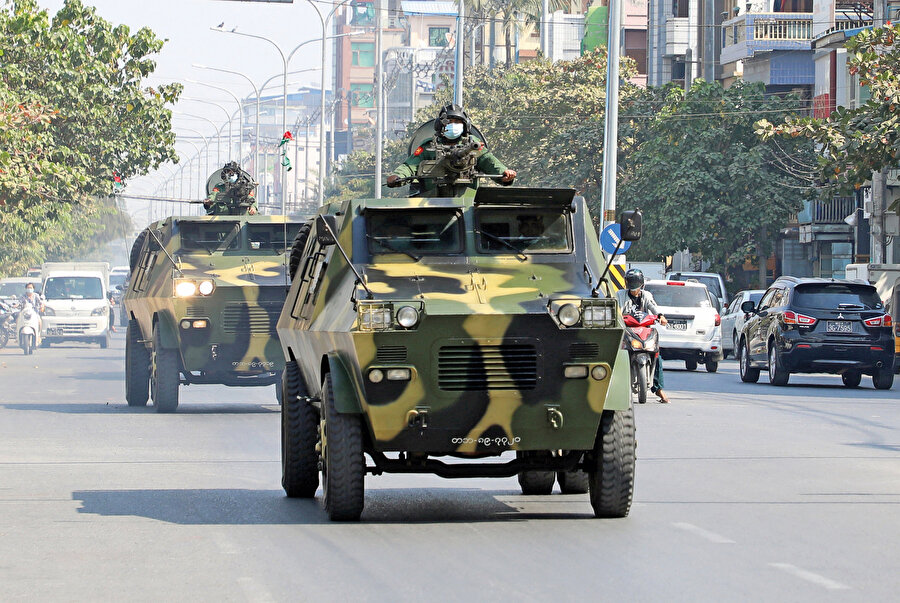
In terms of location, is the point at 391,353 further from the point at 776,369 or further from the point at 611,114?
the point at 611,114

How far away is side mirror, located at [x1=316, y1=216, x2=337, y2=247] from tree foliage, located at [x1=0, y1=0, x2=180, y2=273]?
23.0 m

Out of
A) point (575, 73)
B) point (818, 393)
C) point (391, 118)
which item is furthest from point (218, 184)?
point (391, 118)

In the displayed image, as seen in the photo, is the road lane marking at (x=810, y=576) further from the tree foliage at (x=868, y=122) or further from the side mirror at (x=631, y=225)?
the tree foliage at (x=868, y=122)

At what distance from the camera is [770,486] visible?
12.0 m

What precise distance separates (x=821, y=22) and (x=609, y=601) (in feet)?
165

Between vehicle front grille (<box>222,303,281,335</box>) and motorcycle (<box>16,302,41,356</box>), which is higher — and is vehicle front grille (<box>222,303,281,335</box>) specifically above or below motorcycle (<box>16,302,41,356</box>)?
above

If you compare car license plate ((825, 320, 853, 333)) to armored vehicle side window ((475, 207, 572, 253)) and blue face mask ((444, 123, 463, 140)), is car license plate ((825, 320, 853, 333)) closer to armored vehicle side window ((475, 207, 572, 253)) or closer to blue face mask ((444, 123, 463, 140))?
blue face mask ((444, 123, 463, 140))

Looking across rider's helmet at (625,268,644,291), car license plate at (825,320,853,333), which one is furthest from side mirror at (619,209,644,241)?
car license plate at (825,320,853,333)

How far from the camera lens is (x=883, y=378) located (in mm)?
25531

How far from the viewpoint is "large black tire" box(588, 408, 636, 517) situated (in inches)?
391

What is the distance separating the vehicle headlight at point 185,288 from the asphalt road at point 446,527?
86.3 inches

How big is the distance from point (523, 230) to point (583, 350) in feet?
4.72

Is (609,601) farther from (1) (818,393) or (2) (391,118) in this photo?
(2) (391,118)

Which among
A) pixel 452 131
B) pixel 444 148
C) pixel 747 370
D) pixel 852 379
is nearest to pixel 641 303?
pixel 852 379
